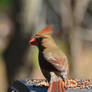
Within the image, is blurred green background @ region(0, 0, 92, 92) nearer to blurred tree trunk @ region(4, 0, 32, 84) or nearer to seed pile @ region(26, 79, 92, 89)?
blurred tree trunk @ region(4, 0, 32, 84)

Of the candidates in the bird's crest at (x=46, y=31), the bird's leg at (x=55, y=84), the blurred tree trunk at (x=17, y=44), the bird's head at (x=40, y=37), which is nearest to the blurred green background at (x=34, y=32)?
the blurred tree trunk at (x=17, y=44)

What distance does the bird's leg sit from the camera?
11.8ft

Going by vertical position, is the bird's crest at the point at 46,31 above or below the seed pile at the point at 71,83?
above

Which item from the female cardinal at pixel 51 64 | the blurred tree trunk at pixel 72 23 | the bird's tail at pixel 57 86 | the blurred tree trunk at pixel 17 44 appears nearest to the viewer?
the bird's tail at pixel 57 86

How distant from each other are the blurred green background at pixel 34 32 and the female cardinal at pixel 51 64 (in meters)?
2.97

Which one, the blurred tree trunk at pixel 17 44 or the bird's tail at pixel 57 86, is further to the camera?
the blurred tree trunk at pixel 17 44

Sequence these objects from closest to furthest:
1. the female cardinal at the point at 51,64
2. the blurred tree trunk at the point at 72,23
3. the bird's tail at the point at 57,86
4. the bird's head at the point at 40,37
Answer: the bird's tail at the point at 57,86 → the female cardinal at the point at 51,64 → the bird's head at the point at 40,37 → the blurred tree trunk at the point at 72,23

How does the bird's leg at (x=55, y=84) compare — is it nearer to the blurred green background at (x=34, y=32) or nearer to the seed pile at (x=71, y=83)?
the seed pile at (x=71, y=83)

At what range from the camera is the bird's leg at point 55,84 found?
3.58m

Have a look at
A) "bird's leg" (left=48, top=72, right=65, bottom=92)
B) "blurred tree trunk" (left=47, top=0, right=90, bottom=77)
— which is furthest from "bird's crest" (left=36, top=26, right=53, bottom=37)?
"blurred tree trunk" (left=47, top=0, right=90, bottom=77)

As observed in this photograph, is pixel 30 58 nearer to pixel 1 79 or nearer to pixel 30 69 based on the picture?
pixel 30 69

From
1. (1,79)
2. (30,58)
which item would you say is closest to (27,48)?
(30,58)

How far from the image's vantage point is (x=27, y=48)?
7.05m

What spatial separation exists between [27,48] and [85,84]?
3.26 m
